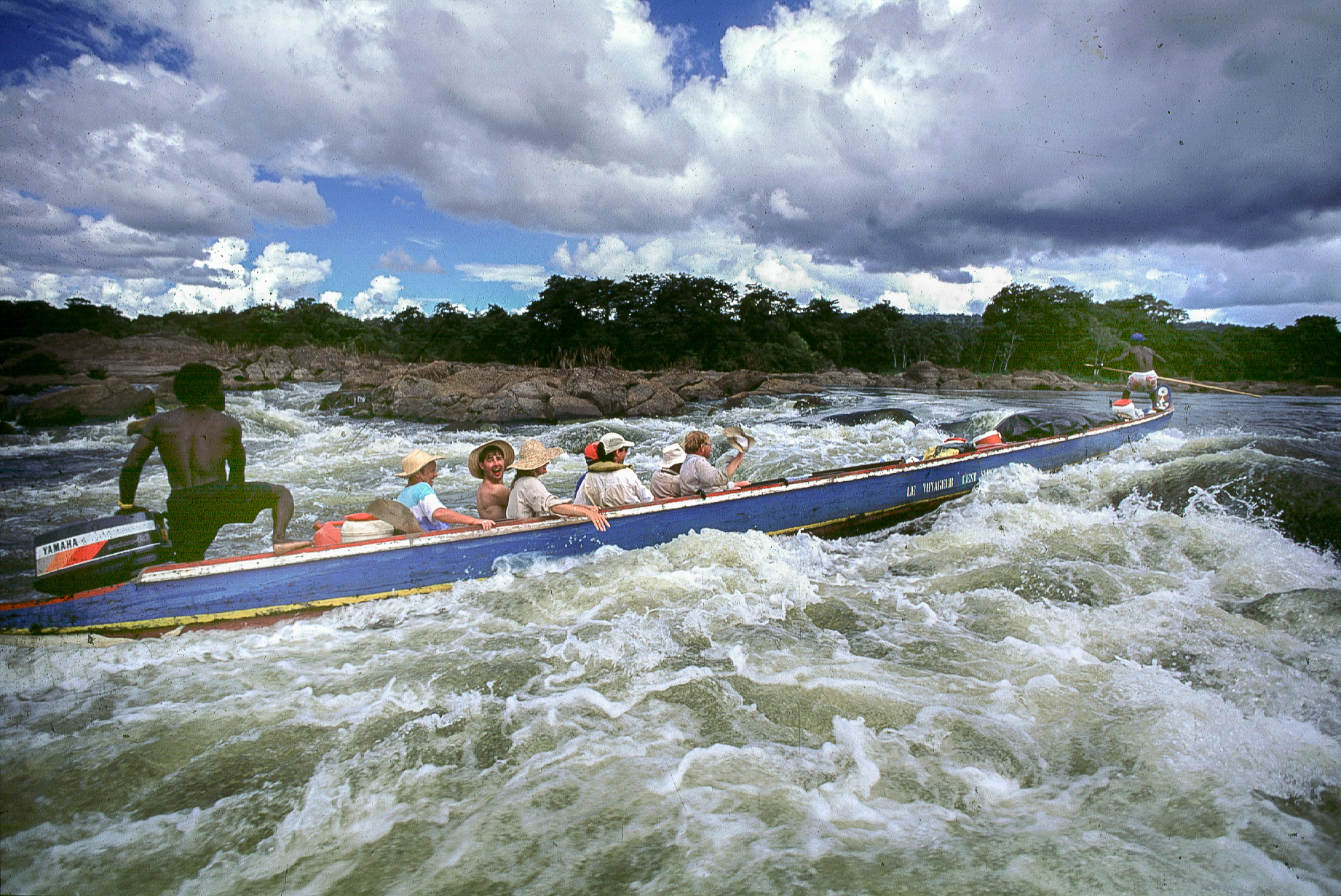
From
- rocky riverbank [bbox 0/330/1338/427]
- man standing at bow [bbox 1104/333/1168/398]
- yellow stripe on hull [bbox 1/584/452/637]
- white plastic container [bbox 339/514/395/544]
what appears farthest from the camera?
rocky riverbank [bbox 0/330/1338/427]

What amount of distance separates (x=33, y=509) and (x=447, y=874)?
10468mm

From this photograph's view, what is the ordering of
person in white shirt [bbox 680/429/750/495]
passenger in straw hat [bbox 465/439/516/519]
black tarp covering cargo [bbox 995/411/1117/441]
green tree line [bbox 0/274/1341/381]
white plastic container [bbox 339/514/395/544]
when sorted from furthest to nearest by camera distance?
green tree line [bbox 0/274/1341/381] < black tarp covering cargo [bbox 995/411/1117/441] < person in white shirt [bbox 680/429/750/495] < passenger in straw hat [bbox 465/439/516/519] < white plastic container [bbox 339/514/395/544]

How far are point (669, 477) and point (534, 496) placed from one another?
1.42 meters

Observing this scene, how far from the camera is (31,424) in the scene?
16.4 m

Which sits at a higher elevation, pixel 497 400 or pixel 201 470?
pixel 497 400

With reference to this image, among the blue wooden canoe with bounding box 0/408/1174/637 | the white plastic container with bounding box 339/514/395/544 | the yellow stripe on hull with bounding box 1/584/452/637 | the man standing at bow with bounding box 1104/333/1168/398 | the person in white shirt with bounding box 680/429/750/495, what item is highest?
the man standing at bow with bounding box 1104/333/1168/398

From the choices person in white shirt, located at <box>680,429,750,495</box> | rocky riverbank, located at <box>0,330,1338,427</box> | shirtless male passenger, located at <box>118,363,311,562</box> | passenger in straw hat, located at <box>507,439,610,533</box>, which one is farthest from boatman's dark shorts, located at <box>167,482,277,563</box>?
rocky riverbank, located at <box>0,330,1338,427</box>

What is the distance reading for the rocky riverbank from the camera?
18.4 metres

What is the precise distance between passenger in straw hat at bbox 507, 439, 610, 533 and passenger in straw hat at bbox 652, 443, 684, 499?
38.6 inches

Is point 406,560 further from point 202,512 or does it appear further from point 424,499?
point 202,512

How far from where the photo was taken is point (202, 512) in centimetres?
462

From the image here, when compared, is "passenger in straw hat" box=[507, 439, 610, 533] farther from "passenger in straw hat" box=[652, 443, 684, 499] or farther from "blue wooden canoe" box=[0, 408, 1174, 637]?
"passenger in straw hat" box=[652, 443, 684, 499]

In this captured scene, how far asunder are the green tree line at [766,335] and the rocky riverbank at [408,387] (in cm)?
899

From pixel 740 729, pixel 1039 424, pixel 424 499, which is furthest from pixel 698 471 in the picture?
pixel 1039 424
